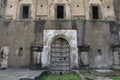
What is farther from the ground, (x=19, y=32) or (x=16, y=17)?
(x=16, y=17)

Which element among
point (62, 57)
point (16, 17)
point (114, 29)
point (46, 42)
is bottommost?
point (62, 57)

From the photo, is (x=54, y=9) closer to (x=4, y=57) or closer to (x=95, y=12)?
(x=95, y=12)

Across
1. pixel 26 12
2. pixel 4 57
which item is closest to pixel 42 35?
pixel 26 12

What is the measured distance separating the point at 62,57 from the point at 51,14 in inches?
149

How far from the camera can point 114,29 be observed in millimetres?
17219

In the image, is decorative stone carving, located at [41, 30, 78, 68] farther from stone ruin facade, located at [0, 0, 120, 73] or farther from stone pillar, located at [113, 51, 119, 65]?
stone pillar, located at [113, 51, 119, 65]

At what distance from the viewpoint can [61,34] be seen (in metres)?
16.9

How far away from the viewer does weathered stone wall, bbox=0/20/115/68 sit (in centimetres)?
1661

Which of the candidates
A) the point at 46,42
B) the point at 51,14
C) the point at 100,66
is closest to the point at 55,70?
the point at 46,42

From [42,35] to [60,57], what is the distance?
2.33 metres

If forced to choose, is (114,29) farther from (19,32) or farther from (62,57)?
(19,32)

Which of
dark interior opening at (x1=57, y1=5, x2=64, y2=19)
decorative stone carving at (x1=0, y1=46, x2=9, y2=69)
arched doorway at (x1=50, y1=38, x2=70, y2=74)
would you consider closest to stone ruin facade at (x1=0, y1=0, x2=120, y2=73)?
arched doorway at (x1=50, y1=38, x2=70, y2=74)

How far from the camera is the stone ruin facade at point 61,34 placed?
649 inches

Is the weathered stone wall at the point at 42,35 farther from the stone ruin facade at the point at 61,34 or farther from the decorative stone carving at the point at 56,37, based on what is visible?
the decorative stone carving at the point at 56,37
